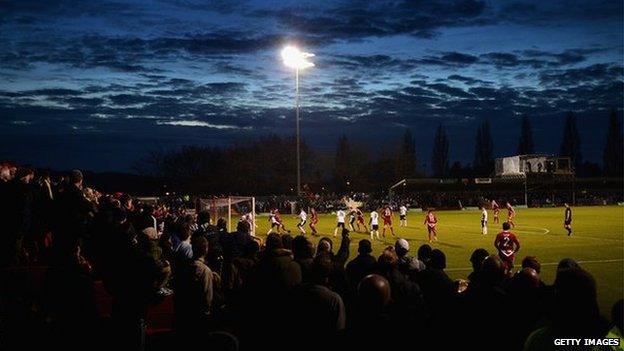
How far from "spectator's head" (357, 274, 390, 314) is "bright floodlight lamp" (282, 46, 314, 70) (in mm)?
33690

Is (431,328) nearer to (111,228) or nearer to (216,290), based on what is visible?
(216,290)

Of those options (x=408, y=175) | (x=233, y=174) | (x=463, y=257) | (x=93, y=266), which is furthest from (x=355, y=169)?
(x=93, y=266)

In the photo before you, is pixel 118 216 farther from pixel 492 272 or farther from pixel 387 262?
pixel 492 272

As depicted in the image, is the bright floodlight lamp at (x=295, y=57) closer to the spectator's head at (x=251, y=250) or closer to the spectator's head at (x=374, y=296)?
the spectator's head at (x=251, y=250)

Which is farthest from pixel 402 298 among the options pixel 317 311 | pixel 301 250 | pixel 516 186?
pixel 516 186

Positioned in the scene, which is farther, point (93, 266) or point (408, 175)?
point (408, 175)

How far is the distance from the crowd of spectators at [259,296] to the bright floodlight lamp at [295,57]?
28.0 metres

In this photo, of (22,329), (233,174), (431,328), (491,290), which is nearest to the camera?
(431,328)

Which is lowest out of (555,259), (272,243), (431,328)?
(555,259)

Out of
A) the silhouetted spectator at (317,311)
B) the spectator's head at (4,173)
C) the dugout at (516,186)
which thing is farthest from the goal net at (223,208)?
the dugout at (516,186)

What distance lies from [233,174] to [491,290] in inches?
3953

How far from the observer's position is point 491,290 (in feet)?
17.9

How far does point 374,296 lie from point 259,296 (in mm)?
2844

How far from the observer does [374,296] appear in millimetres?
4297
